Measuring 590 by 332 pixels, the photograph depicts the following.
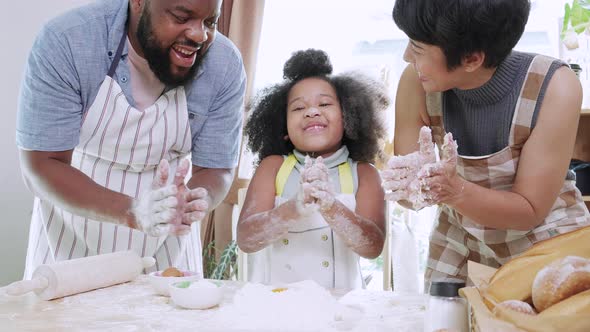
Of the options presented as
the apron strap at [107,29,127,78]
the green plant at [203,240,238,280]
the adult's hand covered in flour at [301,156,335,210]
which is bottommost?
the green plant at [203,240,238,280]

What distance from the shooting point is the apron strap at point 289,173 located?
1.86 meters

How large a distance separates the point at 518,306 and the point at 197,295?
2.21ft

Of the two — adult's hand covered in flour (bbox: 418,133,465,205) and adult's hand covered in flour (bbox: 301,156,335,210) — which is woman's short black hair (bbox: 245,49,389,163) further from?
adult's hand covered in flour (bbox: 418,133,465,205)

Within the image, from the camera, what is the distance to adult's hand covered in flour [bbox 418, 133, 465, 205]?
1.31 metres

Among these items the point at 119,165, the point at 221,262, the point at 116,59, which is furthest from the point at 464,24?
the point at 221,262

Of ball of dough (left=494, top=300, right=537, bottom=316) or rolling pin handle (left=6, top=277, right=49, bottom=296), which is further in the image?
rolling pin handle (left=6, top=277, right=49, bottom=296)

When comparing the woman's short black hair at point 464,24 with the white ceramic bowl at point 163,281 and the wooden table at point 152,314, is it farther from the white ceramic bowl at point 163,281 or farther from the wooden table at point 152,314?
the white ceramic bowl at point 163,281

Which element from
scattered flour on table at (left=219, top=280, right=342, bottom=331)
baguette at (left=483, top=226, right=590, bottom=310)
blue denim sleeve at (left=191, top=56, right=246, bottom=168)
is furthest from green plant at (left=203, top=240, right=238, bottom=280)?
baguette at (left=483, top=226, right=590, bottom=310)

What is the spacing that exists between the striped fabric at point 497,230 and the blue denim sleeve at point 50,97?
98 cm

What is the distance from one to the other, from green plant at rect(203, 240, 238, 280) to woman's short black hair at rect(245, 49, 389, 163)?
50.5 inches

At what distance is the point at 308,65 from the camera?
2.01 metres

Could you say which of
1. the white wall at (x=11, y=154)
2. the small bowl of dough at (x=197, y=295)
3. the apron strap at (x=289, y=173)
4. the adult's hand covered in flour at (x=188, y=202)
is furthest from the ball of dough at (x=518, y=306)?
the white wall at (x=11, y=154)

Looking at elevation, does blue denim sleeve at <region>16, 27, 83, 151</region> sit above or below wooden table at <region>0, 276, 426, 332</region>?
above

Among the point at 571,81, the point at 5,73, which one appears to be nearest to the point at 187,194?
the point at 571,81
